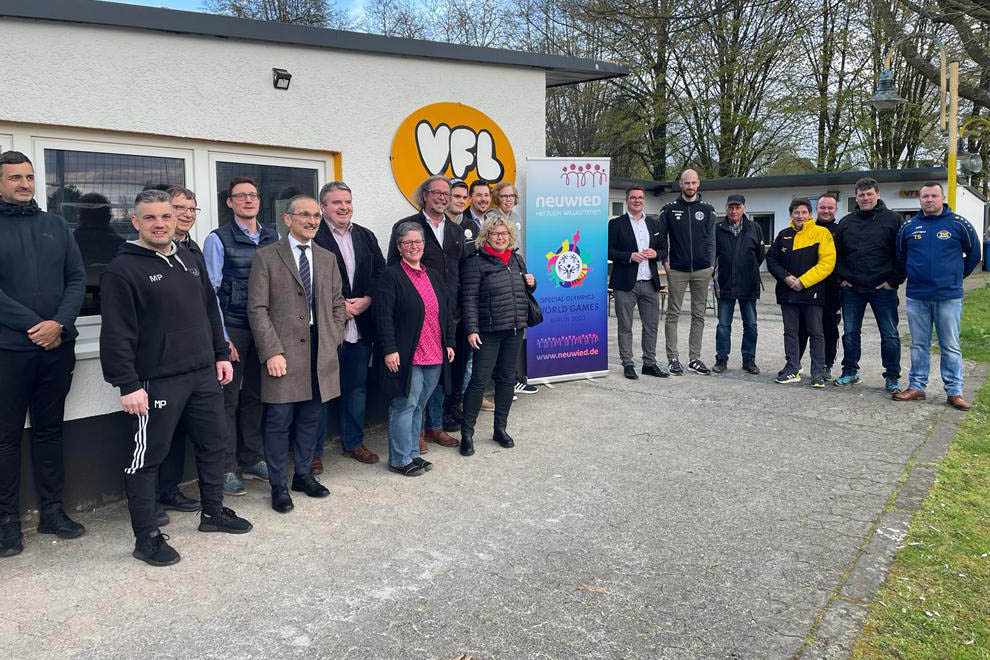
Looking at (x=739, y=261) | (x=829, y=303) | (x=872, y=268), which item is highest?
(x=739, y=261)

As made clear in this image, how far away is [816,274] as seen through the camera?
7352 millimetres

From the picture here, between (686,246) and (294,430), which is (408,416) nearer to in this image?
(294,430)

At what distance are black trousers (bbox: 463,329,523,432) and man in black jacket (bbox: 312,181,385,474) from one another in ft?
2.54

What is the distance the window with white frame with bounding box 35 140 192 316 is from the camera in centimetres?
464

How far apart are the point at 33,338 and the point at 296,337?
1.32m

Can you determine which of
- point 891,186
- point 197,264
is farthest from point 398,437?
point 891,186

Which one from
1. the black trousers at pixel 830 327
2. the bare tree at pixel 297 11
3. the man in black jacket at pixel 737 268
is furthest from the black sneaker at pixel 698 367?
the bare tree at pixel 297 11

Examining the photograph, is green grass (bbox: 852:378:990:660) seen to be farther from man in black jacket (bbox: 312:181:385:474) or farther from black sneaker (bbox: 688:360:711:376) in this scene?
man in black jacket (bbox: 312:181:385:474)

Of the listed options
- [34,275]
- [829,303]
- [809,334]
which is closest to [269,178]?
[34,275]

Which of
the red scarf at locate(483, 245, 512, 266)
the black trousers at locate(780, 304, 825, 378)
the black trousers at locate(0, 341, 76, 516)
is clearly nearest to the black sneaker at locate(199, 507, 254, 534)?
the black trousers at locate(0, 341, 76, 516)

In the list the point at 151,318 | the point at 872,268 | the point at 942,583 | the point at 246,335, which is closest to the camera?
the point at 942,583

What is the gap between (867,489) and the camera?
4.71 m

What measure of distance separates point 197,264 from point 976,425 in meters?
6.04

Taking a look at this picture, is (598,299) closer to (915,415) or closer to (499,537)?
(915,415)
